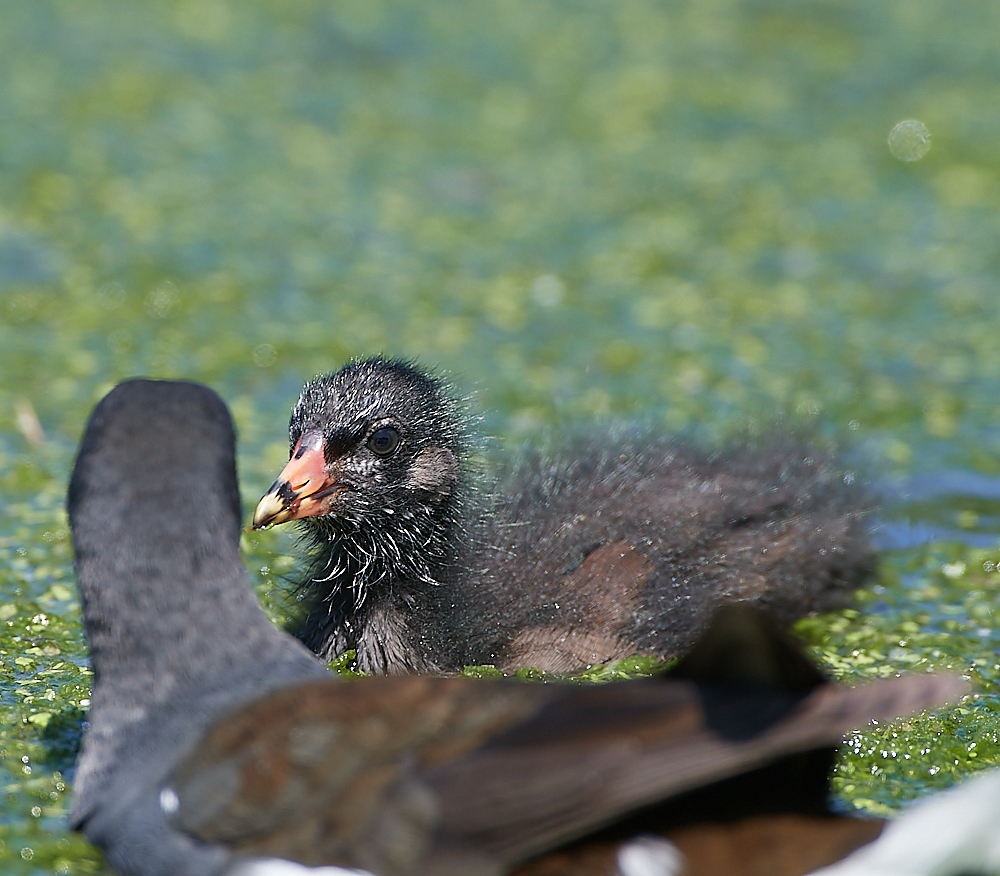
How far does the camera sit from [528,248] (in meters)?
7.35

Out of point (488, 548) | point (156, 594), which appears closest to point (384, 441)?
point (488, 548)

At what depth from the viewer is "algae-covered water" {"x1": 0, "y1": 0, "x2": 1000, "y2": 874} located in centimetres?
465

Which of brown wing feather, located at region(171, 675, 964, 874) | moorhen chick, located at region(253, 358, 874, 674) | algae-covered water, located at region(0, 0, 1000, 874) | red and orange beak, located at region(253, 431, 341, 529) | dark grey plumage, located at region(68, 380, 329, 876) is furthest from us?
algae-covered water, located at region(0, 0, 1000, 874)

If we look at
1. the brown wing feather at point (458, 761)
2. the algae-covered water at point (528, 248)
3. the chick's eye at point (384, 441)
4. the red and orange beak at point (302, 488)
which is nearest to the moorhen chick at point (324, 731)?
the brown wing feather at point (458, 761)

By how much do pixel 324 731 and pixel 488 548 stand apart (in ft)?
5.57

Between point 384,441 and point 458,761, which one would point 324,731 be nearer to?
point 458,761

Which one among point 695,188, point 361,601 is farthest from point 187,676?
point 695,188

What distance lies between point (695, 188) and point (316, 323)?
2607 millimetres

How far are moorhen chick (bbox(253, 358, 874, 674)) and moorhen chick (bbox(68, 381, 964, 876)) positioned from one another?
0.81 metres

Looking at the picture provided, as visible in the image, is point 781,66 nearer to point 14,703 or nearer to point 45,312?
point 45,312

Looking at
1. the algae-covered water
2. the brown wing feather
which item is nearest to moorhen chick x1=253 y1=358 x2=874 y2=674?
the algae-covered water

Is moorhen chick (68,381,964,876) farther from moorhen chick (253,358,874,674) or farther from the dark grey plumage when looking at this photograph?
moorhen chick (253,358,874,674)

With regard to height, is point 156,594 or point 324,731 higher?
point 156,594

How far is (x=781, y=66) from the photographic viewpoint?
9961mm
